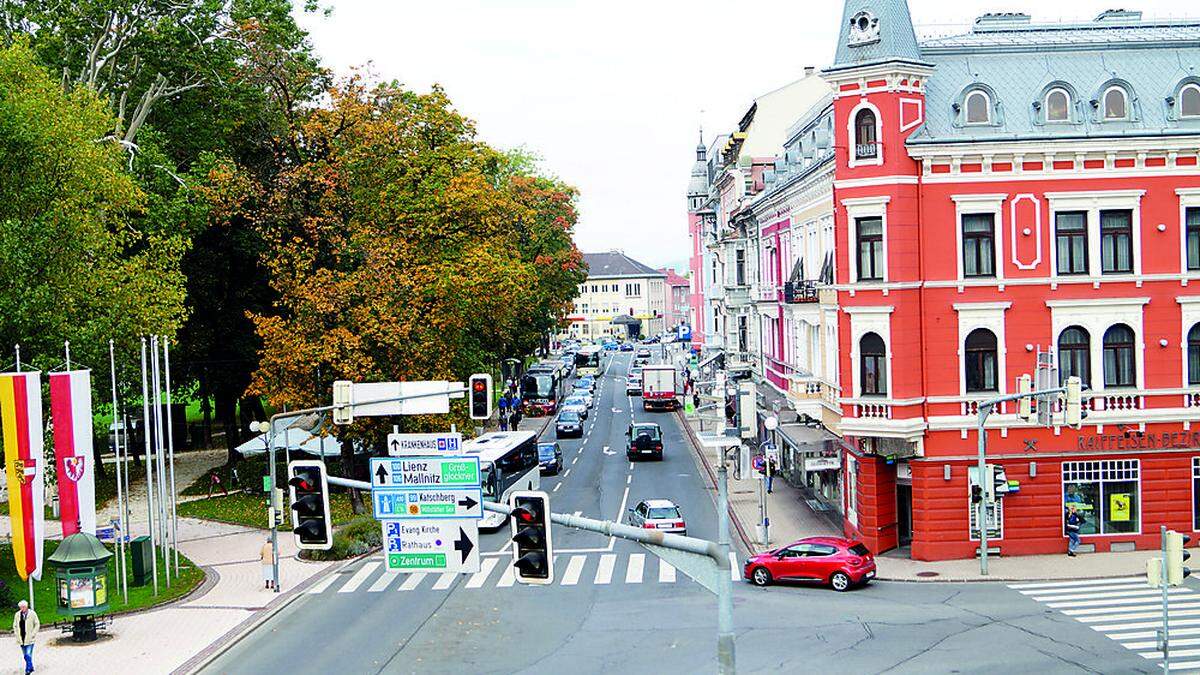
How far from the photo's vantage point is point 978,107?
3947cm

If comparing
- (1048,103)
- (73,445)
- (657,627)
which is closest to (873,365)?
(1048,103)

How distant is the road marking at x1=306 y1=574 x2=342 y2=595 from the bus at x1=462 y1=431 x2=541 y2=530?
5.83 metres

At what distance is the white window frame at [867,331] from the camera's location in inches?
1537

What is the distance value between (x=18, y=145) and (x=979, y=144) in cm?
2876

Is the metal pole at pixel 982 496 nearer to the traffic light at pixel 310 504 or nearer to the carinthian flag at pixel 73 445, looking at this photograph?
the traffic light at pixel 310 504

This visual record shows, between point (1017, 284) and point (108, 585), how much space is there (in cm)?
2927

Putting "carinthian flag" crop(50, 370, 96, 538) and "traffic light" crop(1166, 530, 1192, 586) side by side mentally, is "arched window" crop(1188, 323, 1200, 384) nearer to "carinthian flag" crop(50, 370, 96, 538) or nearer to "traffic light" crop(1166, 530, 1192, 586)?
"traffic light" crop(1166, 530, 1192, 586)

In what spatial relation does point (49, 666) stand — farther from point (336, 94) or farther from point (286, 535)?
point (336, 94)

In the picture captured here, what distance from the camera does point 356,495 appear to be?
51.5m

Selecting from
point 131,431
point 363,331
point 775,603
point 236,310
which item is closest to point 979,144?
point 775,603

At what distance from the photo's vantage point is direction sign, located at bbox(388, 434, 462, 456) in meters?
23.2

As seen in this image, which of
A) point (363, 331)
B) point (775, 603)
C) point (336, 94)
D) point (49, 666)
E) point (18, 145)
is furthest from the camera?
point (336, 94)

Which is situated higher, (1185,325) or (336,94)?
(336,94)

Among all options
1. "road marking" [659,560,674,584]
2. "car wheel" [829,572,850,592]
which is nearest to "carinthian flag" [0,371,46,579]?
"road marking" [659,560,674,584]
